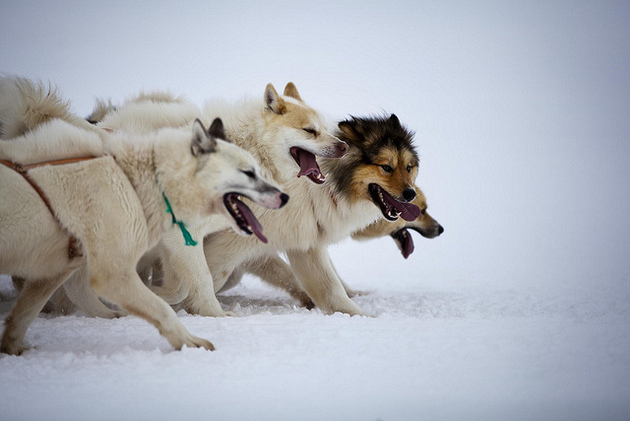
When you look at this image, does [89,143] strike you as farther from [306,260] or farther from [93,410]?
[306,260]

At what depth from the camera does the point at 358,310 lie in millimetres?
5062

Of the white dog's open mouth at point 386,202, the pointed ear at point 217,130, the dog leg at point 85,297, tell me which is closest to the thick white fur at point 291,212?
the white dog's open mouth at point 386,202

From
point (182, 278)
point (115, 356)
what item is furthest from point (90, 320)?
point (115, 356)

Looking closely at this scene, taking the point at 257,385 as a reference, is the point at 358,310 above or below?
above

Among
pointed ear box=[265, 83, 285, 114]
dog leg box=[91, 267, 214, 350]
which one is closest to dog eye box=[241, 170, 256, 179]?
dog leg box=[91, 267, 214, 350]

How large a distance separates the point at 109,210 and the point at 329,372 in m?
1.40

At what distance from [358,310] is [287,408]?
2.67m

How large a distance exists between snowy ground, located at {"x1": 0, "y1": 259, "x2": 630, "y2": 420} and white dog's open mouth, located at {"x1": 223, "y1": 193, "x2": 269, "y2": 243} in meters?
0.61

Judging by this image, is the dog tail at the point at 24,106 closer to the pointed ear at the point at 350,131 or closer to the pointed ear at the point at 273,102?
the pointed ear at the point at 273,102

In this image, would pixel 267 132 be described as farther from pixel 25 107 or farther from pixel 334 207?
pixel 25 107

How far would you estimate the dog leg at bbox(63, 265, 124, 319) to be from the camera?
14.8 feet

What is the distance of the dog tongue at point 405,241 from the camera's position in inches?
276

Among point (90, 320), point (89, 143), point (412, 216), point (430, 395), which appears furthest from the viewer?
point (412, 216)

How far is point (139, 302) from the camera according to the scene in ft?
9.84
